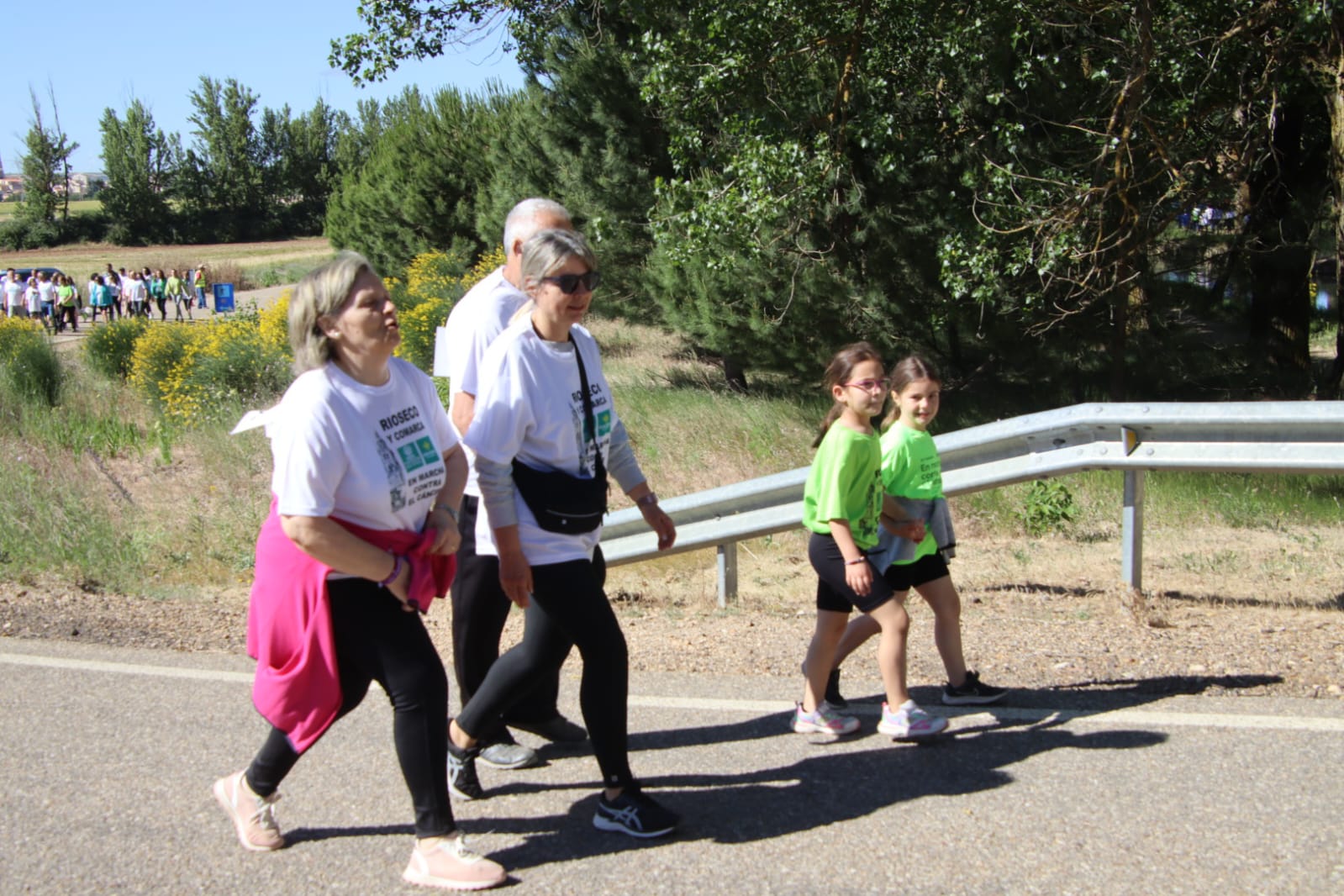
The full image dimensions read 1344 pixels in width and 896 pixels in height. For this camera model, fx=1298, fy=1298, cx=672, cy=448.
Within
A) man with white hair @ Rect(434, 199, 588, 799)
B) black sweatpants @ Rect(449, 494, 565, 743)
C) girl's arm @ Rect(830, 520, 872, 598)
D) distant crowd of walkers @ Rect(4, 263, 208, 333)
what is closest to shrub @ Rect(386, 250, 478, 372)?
man with white hair @ Rect(434, 199, 588, 799)

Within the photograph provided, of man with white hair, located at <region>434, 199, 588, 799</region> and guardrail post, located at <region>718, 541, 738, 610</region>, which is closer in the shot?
man with white hair, located at <region>434, 199, 588, 799</region>

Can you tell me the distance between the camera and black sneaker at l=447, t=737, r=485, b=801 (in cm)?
417

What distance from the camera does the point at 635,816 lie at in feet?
12.3

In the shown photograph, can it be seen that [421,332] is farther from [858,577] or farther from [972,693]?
[858,577]

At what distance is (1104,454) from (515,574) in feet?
10.7

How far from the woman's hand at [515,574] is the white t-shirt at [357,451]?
0.28 meters

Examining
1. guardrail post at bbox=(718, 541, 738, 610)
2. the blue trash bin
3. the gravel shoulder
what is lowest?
the gravel shoulder

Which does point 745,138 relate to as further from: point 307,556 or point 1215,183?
point 307,556

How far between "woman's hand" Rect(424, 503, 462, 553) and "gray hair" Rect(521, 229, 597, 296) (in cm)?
71

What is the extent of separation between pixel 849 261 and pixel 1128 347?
311cm

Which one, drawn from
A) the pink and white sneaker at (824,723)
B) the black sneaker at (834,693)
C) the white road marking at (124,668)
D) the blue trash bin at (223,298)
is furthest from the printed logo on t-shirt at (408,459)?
the blue trash bin at (223,298)

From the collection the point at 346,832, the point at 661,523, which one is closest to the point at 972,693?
the point at 661,523

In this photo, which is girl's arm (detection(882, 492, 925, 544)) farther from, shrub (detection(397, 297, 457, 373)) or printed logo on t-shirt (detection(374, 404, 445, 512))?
shrub (detection(397, 297, 457, 373))

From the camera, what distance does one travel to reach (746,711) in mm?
4867
